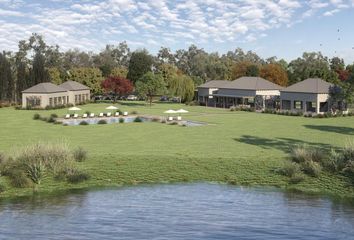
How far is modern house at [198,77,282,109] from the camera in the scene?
250 ft

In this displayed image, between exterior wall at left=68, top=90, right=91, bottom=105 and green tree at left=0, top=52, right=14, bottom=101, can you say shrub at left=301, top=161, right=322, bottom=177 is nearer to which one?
exterior wall at left=68, top=90, right=91, bottom=105

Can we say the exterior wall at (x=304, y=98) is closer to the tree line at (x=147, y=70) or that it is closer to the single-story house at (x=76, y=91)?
the tree line at (x=147, y=70)

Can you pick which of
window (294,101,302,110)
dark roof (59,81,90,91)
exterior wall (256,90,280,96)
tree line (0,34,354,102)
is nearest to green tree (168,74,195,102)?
tree line (0,34,354,102)

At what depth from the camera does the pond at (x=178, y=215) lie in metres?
15.0

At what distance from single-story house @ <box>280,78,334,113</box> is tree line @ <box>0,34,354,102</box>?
14.2ft

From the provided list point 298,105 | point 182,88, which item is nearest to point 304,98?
point 298,105

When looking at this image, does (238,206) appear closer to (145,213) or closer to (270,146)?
Result: (145,213)

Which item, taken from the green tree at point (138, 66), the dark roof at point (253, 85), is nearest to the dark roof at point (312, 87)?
the dark roof at point (253, 85)

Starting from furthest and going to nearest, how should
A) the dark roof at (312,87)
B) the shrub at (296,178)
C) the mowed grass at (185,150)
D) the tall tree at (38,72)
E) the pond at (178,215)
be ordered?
1. the tall tree at (38,72)
2. the dark roof at (312,87)
3. the mowed grass at (185,150)
4. the shrub at (296,178)
5. the pond at (178,215)

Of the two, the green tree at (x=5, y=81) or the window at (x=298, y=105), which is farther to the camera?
the green tree at (x=5, y=81)

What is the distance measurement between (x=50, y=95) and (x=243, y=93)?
32721 millimetres

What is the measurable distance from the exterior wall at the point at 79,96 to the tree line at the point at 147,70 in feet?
13.9

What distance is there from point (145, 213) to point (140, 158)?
843cm

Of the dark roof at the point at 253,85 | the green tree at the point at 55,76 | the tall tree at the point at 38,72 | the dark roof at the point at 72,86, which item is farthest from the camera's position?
the green tree at the point at 55,76
